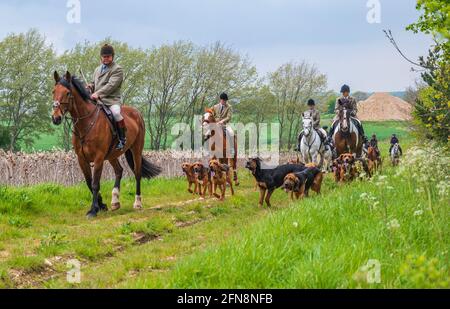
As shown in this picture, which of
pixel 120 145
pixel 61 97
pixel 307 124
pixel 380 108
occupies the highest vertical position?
pixel 380 108

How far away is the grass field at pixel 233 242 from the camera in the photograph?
5.10 m

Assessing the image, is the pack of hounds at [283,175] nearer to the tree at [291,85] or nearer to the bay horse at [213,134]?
the bay horse at [213,134]

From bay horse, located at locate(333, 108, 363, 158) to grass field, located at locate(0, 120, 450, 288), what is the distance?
19.8 feet

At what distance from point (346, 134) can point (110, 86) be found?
8769 millimetres

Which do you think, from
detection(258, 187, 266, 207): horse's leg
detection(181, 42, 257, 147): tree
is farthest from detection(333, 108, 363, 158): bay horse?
detection(181, 42, 257, 147): tree

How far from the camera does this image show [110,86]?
12.0 metres

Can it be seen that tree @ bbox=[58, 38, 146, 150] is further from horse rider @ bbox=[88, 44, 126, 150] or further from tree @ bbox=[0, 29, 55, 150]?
horse rider @ bbox=[88, 44, 126, 150]

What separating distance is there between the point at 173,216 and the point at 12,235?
3612 millimetres

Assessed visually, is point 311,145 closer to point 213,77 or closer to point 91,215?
point 91,215

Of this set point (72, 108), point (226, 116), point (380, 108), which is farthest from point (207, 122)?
point (380, 108)

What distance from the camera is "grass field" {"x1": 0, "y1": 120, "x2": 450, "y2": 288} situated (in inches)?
201
